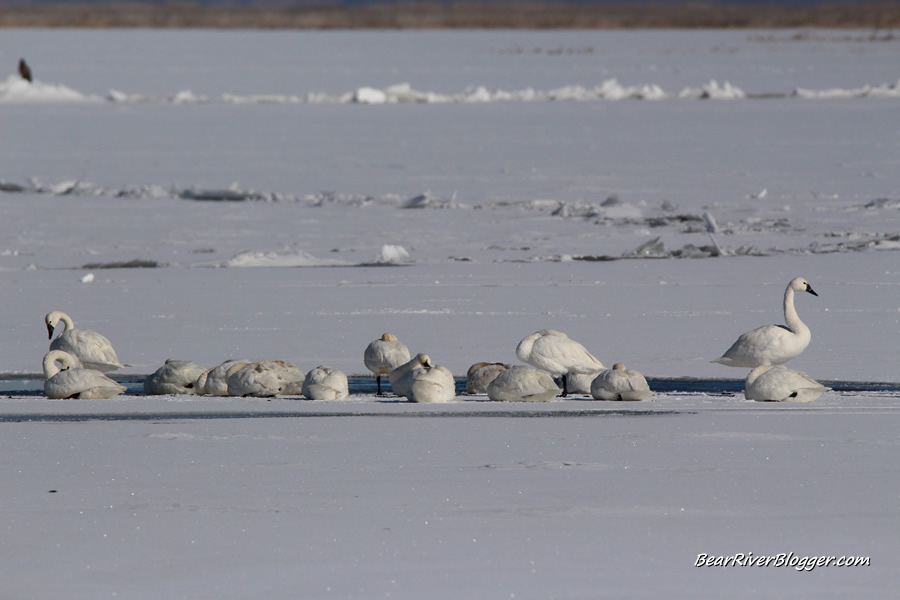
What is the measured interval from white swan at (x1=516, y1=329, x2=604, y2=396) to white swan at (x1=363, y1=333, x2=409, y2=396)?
548 mm

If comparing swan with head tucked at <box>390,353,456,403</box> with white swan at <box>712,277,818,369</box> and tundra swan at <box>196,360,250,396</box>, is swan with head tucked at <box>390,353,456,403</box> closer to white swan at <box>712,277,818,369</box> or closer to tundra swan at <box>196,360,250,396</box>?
tundra swan at <box>196,360,250,396</box>

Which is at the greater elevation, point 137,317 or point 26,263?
point 26,263

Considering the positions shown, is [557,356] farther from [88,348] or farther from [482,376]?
[88,348]

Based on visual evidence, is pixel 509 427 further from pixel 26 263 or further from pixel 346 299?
pixel 26 263

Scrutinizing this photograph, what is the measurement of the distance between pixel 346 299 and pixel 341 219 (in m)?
4.61

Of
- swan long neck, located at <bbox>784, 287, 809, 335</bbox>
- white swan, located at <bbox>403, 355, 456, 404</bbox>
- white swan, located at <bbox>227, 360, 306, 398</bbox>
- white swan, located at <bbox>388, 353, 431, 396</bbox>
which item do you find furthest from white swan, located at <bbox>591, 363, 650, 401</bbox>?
white swan, located at <bbox>227, 360, 306, 398</bbox>

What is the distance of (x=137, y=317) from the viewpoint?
8109 mm

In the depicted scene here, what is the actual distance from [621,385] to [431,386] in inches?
31.8

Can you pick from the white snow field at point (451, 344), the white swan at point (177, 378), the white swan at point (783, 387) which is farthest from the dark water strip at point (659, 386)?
the white swan at point (783, 387)

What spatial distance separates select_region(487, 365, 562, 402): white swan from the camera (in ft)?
18.6

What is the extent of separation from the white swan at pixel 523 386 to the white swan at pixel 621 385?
198 mm

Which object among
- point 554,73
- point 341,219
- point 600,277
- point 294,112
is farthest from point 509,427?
point 554,73

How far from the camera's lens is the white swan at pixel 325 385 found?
575 cm

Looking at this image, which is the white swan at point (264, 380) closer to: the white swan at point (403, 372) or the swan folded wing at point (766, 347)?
the white swan at point (403, 372)
